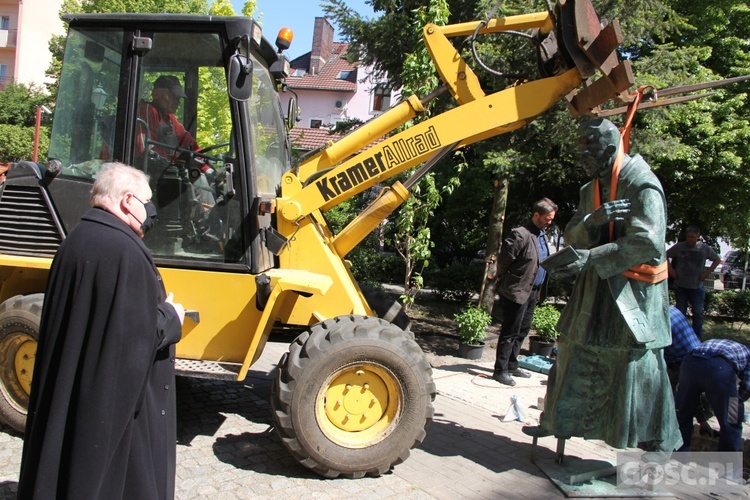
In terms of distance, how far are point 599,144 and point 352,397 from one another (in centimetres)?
225

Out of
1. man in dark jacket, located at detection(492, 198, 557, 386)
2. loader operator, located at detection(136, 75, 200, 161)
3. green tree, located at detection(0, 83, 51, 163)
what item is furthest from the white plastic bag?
green tree, located at detection(0, 83, 51, 163)

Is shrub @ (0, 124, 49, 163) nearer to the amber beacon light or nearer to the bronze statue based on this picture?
the amber beacon light

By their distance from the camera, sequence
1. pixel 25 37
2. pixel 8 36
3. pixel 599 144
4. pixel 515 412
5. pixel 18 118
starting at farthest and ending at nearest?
pixel 25 37 → pixel 8 36 → pixel 18 118 → pixel 515 412 → pixel 599 144

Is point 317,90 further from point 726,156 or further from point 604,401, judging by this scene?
point 604,401

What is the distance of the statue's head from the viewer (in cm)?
370

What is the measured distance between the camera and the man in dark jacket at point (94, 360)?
6.70 feet

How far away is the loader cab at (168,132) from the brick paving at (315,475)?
128 centimetres

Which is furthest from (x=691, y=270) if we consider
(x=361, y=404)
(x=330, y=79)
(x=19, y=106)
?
(x=19, y=106)

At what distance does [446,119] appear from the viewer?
14.0ft

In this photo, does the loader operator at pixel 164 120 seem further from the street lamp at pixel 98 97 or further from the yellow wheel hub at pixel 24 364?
the yellow wheel hub at pixel 24 364

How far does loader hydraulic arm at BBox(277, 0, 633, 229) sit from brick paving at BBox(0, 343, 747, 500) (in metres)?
1.68

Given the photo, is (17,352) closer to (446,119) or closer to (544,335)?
(446,119)

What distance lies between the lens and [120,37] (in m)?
4.25

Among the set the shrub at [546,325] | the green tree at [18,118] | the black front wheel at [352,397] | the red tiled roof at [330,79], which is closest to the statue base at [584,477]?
the black front wheel at [352,397]
